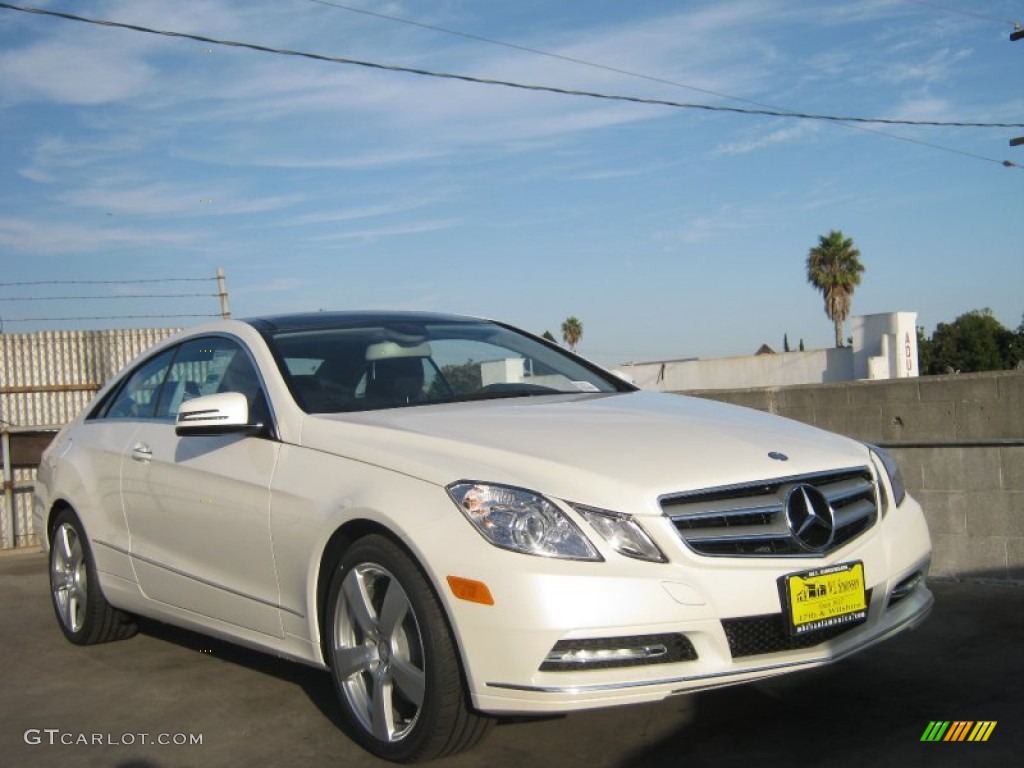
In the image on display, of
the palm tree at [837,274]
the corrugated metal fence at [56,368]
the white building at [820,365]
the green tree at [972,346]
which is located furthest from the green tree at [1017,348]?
the corrugated metal fence at [56,368]

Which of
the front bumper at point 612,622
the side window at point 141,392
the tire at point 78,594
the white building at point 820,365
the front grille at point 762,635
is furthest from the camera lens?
the white building at point 820,365

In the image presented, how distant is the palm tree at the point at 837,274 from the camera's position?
5384 centimetres

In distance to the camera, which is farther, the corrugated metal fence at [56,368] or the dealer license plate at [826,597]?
the corrugated metal fence at [56,368]

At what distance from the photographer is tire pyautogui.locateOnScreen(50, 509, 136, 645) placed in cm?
598

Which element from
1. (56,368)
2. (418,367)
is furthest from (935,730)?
(56,368)

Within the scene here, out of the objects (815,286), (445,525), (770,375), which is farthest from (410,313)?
(815,286)

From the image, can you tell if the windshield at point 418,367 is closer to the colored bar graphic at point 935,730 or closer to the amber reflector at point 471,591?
the amber reflector at point 471,591

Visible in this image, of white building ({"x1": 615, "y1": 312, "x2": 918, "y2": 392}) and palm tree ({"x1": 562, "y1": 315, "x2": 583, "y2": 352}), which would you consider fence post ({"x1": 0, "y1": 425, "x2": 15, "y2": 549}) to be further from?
palm tree ({"x1": 562, "y1": 315, "x2": 583, "y2": 352})

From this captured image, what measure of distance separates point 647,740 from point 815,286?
52685mm

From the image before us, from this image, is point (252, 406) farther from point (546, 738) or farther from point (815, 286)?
point (815, 286)

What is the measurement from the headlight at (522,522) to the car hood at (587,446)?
4cm

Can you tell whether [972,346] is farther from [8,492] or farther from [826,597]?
[826,597]

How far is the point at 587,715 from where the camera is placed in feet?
14.6

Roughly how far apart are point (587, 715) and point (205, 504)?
174 cm
